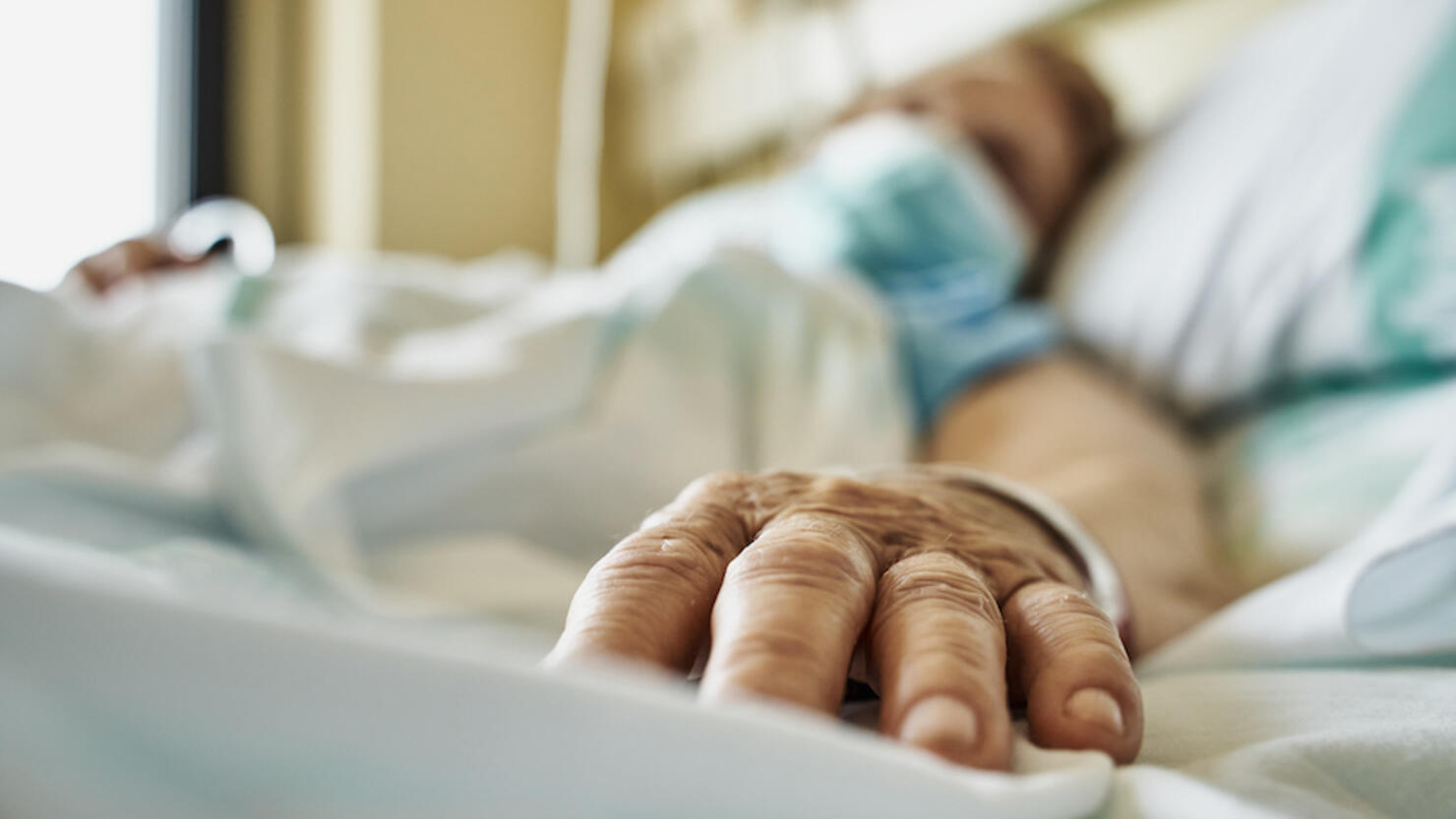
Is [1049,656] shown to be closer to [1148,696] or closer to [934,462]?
[1148,696]

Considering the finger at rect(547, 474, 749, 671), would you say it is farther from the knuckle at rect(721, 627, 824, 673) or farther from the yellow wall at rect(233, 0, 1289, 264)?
the yellow wall at rect(233, 0, 1289, 264)

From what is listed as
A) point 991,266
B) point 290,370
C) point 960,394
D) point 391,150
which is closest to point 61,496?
point 290,370

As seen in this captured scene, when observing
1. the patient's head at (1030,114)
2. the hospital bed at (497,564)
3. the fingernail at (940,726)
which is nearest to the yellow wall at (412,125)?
the patient's head at (1030,114)

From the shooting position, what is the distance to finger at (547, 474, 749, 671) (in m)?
0.21

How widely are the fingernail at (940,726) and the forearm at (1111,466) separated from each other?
0.22m

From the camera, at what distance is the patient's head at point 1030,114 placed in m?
0.86

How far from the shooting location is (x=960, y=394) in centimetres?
65

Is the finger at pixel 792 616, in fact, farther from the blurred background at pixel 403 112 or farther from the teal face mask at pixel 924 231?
the blurred background at pixel 403 112

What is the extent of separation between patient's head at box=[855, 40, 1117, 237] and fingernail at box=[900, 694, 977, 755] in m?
0.75

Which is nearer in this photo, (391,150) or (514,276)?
(514,276)

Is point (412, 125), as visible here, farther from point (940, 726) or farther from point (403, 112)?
point (940, 726)

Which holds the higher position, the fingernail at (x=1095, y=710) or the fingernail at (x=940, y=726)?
the fingernail at (x=940, y=726)

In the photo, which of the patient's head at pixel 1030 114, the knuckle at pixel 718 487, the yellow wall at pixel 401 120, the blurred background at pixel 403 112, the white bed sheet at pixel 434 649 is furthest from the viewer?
the yellow wall at pixel 401 120

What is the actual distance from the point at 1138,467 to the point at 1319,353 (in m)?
0.19
